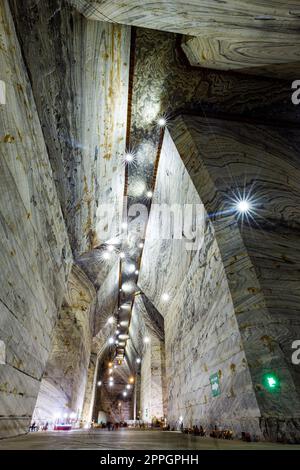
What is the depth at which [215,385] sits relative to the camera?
14.4 ft

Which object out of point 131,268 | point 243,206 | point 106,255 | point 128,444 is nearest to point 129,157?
point 243,206

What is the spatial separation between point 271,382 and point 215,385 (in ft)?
4.92

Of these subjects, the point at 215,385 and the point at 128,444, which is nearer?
the point at 128,444

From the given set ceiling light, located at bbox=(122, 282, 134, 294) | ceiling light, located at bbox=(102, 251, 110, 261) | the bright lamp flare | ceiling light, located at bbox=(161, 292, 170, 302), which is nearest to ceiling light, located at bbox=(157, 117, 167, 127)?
the bright lamp flare

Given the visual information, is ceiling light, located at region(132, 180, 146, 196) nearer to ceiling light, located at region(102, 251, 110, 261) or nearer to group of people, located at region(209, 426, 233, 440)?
ceiling light, located at region(102, 251, 110, 261)

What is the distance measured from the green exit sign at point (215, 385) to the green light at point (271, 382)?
1.28 meters

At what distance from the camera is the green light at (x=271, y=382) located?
10.2ft

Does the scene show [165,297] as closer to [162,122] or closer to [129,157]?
[129,157]

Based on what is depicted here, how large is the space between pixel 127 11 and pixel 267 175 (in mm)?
4046

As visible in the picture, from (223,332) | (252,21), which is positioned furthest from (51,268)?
(252,21)

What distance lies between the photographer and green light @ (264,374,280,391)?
10.2ft

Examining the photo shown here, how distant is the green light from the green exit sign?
1.28 m

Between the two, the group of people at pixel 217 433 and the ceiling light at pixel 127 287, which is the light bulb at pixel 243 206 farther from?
the ceiling light at pixel 127 287

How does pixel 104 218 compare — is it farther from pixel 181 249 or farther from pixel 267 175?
pixel 267 175
